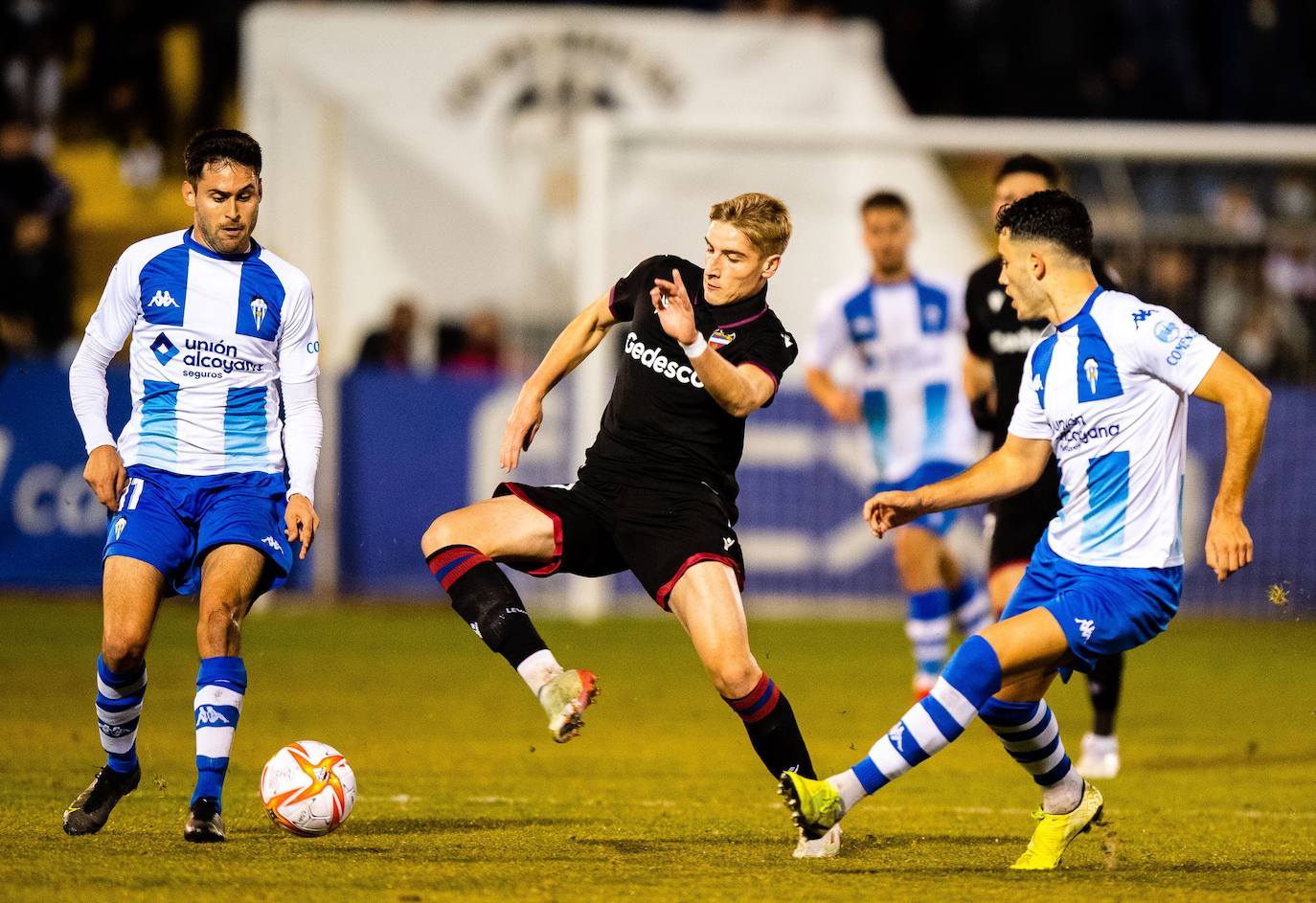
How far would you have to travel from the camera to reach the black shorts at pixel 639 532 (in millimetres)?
6266

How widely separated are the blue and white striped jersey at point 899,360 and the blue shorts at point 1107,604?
4337 mm

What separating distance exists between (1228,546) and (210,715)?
10.1 feet

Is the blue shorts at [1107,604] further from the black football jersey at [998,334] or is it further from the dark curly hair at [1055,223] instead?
the black football jersey at [998,334]

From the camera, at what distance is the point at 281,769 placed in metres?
6.08

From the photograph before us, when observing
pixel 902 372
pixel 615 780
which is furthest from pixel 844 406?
pixel 615 780

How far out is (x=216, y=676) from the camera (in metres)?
6.06

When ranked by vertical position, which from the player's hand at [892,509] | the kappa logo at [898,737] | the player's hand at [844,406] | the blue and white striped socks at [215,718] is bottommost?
the blue and white striped socks at [215,718]

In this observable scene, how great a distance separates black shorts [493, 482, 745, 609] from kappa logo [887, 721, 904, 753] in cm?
83

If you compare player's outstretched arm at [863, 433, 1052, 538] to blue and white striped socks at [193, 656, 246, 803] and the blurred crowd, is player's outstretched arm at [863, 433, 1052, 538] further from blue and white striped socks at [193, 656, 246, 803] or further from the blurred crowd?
the blurred crowd

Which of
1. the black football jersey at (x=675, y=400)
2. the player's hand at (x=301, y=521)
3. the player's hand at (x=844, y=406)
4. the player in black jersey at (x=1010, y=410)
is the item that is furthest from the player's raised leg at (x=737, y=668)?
the player's hand at (x=844, y=406)

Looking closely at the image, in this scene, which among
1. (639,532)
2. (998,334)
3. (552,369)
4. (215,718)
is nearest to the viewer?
(215,718)

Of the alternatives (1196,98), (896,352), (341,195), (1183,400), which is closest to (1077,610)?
(1183,400)

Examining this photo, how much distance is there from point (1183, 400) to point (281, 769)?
9.77ft

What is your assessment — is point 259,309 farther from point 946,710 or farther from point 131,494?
point 946,710
